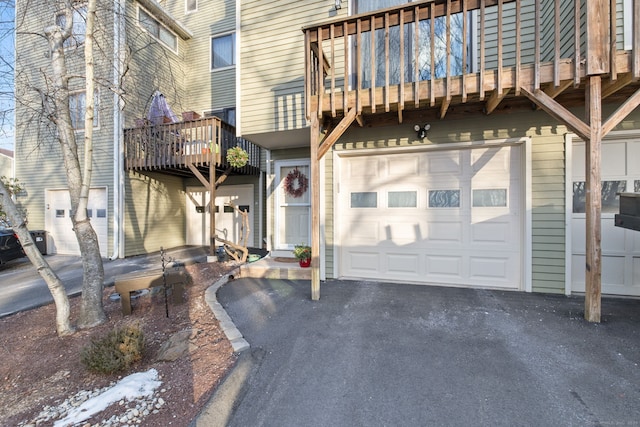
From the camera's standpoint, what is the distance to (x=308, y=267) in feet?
15.4

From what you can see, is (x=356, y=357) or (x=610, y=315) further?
(x=610, y=315)

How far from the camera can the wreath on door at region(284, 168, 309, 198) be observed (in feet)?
19.0

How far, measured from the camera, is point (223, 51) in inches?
355

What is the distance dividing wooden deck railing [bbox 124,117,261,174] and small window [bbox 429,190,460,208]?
5008 millimetres

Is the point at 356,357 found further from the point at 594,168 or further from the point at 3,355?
Answer: the point at 3,355

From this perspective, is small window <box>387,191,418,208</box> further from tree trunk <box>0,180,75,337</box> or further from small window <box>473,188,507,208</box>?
tree trunk <box>0,180,75,337</box>

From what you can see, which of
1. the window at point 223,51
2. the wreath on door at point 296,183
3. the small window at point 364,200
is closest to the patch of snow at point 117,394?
the small window at point 364,200

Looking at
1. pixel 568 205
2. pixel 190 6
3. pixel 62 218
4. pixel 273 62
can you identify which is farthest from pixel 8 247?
pixel 568 205

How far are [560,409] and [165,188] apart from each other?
969 centimetres

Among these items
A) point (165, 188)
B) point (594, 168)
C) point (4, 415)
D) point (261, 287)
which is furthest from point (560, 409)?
point (165, 188)

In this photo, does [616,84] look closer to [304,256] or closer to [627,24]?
[627,24]

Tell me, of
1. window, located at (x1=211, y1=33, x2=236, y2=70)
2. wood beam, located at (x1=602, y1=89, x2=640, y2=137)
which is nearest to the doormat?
wood beam, located at (x1=602, y1=89, x2=640, y2=137)

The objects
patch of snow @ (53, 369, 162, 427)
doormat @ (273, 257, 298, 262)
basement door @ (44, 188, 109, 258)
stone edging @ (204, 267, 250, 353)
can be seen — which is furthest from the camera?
basement door @ (44, 188, 109, 258)

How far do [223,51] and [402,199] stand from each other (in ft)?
27.9
